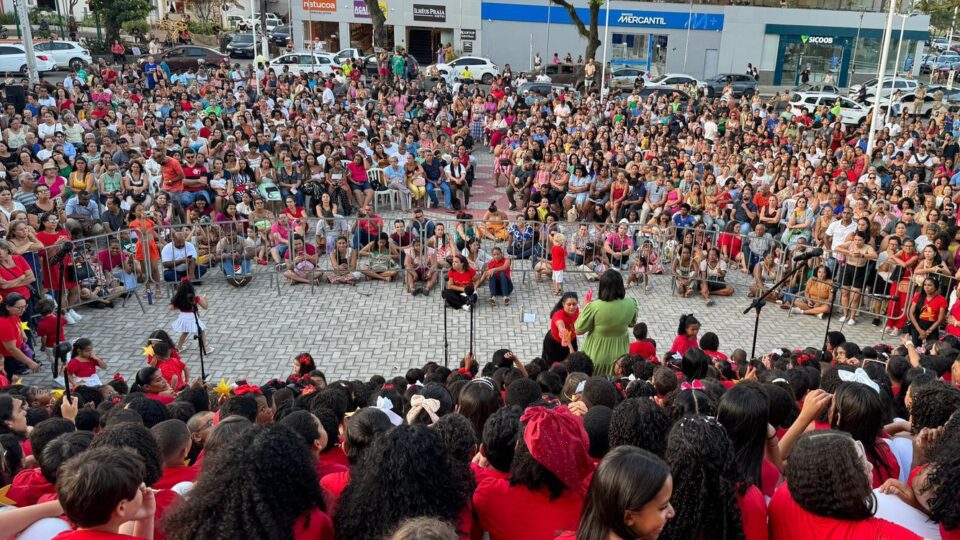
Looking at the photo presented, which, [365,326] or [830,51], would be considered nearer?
[365,326]

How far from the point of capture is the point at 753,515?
314cm

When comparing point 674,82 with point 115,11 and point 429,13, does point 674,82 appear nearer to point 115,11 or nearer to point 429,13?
point 429,13

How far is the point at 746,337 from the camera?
33.6ft

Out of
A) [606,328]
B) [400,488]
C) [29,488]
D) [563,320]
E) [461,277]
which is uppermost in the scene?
[400,488]

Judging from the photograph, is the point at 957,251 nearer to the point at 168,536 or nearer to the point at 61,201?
the point at 168,536

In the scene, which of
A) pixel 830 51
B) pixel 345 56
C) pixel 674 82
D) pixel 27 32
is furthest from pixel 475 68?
pixel 830 51

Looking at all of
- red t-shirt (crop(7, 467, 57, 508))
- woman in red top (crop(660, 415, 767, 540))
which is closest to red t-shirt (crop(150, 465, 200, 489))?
red t-shirt (crop(7, 467, 57, 508))

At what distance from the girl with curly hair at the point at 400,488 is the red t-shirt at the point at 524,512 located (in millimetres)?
287

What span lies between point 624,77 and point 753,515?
3542 centimetres

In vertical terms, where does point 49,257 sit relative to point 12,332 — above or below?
above

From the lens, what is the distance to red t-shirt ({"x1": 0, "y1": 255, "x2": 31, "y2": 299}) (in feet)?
28.3

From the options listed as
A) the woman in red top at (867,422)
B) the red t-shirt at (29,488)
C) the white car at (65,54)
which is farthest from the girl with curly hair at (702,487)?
the white car at (65,54)

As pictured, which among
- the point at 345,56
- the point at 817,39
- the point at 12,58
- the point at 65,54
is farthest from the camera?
the point at 817,39

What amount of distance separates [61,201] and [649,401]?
1131 cm
